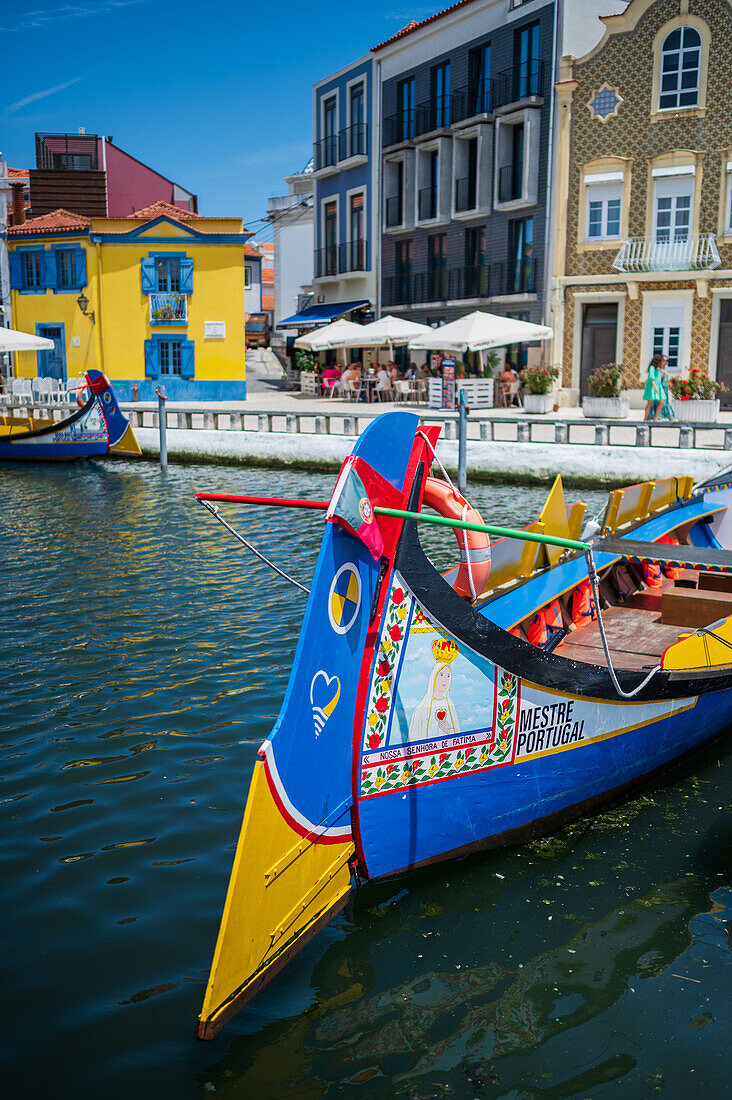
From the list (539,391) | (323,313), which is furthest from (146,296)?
(539,391)

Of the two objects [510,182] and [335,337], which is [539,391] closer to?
[335,337]

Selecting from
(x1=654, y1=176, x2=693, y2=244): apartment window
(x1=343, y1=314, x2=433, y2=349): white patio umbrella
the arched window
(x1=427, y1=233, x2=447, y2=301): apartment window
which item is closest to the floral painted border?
(x1=343, y1=314, x2=433, y2=349): white patio umbrella

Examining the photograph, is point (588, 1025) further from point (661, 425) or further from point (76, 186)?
point (76, 186)

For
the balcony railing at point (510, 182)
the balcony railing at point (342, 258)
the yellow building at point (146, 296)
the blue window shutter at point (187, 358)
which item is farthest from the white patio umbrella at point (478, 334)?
the balcony railing at point (342, 258)

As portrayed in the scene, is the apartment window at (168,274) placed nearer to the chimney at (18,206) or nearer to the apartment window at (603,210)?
the chimney at (18,206)

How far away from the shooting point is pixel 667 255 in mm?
27000

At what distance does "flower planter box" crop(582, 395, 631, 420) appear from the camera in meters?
23.1

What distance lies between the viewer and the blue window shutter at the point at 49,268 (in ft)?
108

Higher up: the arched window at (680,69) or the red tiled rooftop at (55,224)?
the arched window at (680,69)

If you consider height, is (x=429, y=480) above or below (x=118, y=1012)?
above

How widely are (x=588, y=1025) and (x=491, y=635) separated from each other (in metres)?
1.78

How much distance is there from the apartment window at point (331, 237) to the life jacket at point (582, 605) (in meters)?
32.9

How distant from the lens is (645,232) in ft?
90.0

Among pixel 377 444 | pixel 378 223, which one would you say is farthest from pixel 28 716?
pixel 378 223
